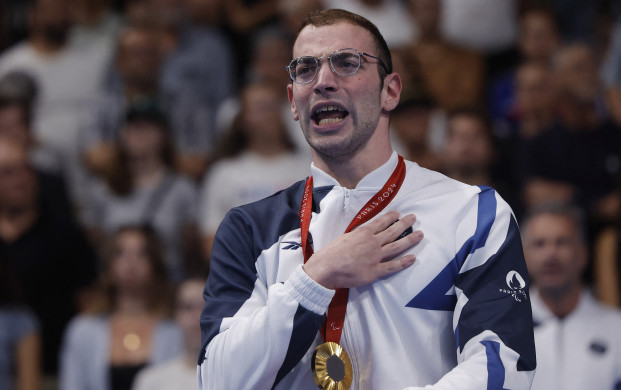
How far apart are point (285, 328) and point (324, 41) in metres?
0.87

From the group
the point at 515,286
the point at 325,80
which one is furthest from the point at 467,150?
the point at 515,286

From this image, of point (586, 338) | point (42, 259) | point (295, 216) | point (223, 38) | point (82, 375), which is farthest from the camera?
point (223, 38)

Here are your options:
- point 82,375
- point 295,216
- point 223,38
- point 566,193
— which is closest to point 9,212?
point 82,375

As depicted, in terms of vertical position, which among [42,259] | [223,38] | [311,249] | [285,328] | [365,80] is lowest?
[285,328]

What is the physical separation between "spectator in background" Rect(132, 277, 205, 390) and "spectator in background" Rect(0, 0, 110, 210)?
8.60ft

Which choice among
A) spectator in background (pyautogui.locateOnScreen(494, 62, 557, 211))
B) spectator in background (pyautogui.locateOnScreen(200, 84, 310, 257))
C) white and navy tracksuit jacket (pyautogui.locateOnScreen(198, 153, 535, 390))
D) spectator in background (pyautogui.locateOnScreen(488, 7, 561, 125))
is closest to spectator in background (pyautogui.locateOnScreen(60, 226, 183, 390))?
spectator in background (pyautogui.locateOnScreen(200, 84, 310, 257))

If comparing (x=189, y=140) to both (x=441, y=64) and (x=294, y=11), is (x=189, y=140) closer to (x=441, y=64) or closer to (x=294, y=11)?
(x=294, y=11)

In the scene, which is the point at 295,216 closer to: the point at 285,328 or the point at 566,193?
the point at 285,328

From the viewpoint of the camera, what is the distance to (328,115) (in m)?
2.90

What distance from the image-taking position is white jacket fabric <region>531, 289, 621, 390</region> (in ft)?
15.5

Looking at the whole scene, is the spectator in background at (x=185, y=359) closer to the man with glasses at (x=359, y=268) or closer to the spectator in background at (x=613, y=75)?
the man with glasses at (x=359, y=268)

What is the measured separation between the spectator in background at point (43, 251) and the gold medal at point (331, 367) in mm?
4427

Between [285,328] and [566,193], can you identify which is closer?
[285,328]

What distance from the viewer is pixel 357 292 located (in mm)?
2781
